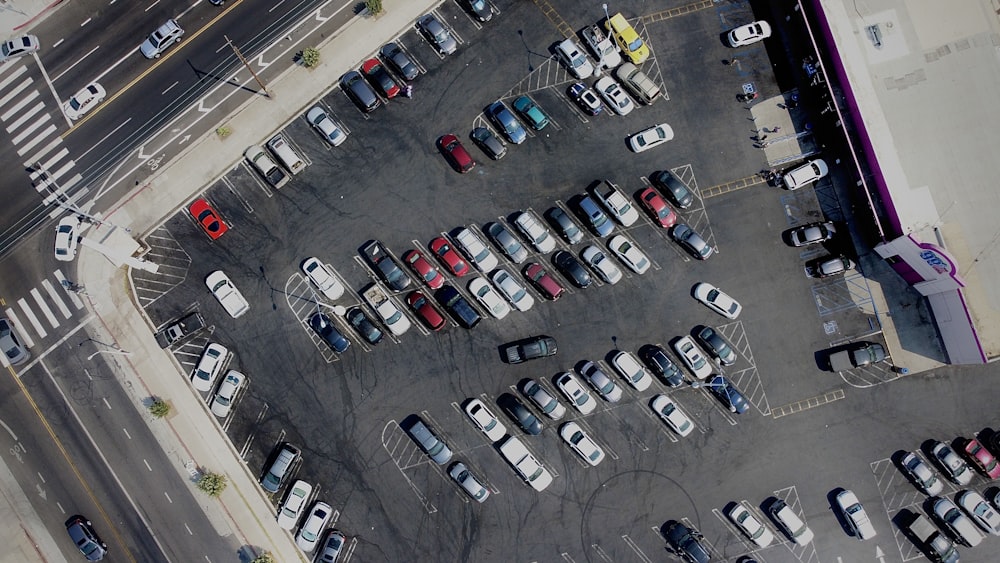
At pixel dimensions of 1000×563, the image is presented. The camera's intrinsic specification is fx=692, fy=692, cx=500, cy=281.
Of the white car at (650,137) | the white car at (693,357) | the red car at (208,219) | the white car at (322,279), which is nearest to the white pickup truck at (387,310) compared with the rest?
the white car at (322,279)

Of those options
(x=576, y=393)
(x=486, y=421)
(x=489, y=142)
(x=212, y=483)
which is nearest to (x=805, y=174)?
(x=576, y=393)

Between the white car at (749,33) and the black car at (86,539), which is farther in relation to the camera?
the white car at (749,33)

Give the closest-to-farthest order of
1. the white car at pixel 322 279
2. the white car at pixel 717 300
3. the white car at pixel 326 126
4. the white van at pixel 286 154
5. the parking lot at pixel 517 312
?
the parking lot at pixel 517 312 → the white car at pixel 717 300 → the white car at pixel 322 279 → the white van at pixel 286 154 → the white car at pixel 326 126

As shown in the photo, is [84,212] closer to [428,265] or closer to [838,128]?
[428,265]

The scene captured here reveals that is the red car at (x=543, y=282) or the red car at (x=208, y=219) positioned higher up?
the red car at (x=208, y=219)

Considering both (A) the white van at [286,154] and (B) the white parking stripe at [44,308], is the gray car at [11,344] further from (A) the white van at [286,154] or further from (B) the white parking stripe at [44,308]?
(A) the white van at [286,154]

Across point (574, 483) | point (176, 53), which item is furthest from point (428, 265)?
point (176, 53)
